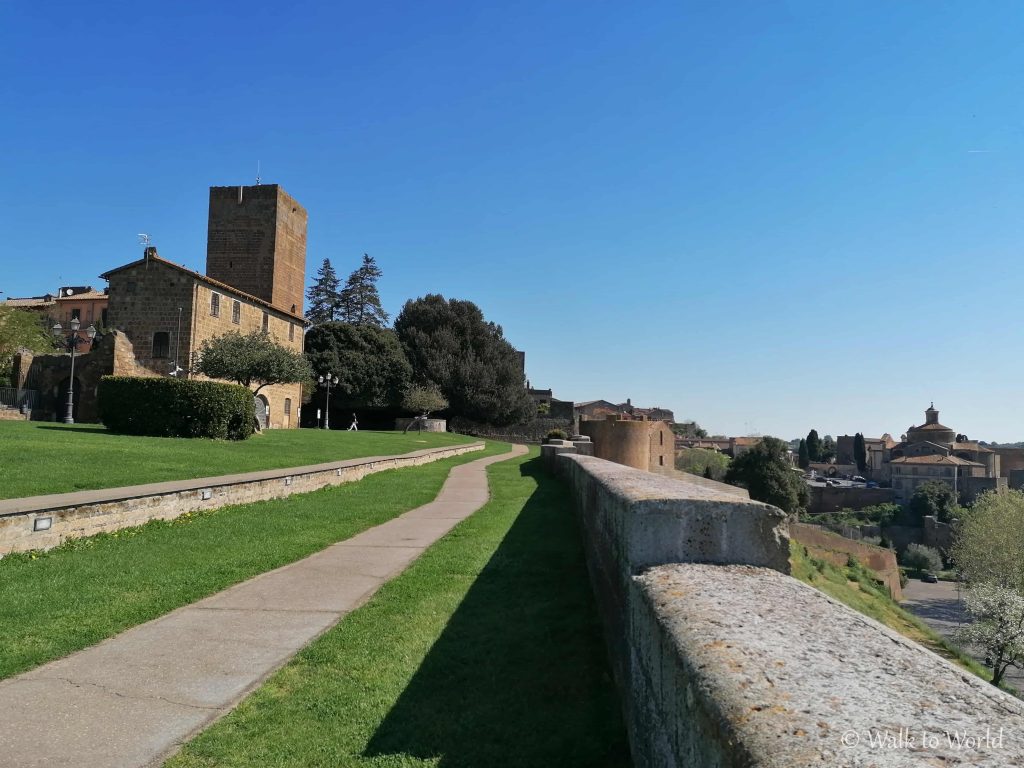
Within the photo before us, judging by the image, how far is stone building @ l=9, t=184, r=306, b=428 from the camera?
98.6ft

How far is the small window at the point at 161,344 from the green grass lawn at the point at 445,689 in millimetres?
29961

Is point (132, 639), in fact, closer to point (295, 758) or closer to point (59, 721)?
point (59, 721)

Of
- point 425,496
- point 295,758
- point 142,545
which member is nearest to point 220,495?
point 142,545

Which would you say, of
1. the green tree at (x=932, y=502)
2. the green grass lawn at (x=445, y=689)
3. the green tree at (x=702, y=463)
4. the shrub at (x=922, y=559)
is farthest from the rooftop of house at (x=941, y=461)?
the green grass lawn at (x=445, y=689)

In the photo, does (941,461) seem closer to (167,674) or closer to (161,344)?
(161,344)

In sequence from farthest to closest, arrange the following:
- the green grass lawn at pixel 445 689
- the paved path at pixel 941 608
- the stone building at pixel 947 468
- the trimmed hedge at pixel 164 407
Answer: the stone building at pixel 947 468, the paved path at pixel 941 608, the trimmed hedge at pixel 164 407, the green grass lawn at pixel 445 689

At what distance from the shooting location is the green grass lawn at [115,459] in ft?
31.6

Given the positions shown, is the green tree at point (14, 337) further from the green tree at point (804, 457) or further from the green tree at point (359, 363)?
the green tree at point (804, 457)

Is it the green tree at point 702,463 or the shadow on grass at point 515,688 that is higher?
the shadow on grass at point 515,688

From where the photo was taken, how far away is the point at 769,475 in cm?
5275

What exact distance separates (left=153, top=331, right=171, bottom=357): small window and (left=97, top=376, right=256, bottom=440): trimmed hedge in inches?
519

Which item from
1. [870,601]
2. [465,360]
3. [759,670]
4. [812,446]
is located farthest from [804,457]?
[759,670]

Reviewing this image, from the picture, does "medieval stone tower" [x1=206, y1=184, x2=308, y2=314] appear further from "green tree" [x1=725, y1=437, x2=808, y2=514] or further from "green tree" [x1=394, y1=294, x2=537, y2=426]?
"green tree" [x1=725, y1=437, x2=808, y2=514]

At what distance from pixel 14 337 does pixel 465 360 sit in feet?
94.7
